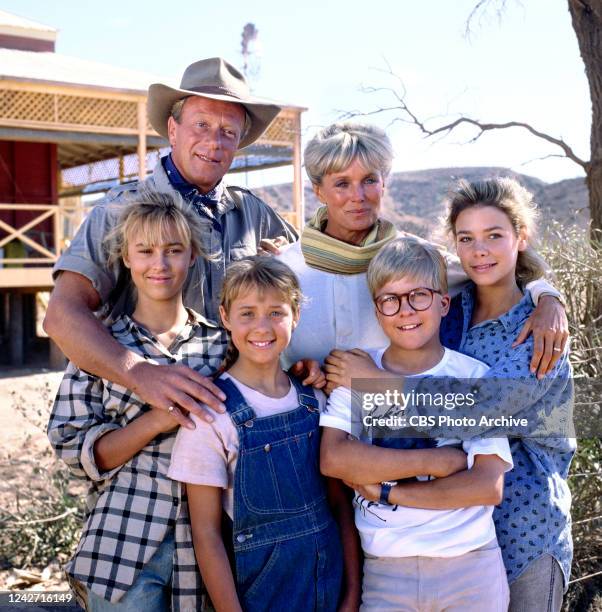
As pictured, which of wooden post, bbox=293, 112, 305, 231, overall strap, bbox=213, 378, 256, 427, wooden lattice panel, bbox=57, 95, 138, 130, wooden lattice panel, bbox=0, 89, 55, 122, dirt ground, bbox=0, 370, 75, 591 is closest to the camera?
overall strap, bbox=213, 378, 256, 427

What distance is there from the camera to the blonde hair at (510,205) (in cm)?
276

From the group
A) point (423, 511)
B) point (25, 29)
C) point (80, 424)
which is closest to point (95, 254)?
point (80, 424)

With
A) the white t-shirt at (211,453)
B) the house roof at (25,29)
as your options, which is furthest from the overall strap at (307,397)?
the house roof at (25,29)

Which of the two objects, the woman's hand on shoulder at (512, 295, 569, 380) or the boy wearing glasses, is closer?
the boy wearing glasses

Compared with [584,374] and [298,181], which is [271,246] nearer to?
[584,374]

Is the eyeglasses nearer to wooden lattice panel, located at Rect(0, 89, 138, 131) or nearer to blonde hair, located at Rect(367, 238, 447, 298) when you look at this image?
blonde hair, located at Rect(367, 238, 447, 298)

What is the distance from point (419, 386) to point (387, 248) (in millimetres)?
503

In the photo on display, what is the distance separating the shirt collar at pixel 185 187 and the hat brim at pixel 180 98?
0.24 m

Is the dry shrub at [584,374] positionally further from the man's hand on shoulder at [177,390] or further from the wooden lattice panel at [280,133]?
the wooden lattice panel at [280,133]

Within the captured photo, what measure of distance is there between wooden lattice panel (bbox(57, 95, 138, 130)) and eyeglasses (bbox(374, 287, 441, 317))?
465 inches

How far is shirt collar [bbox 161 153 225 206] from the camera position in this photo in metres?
3.29

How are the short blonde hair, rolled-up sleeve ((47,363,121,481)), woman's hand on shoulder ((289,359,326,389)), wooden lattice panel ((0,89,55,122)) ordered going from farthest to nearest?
wooden lattice panel ((0,89,55,122)), the short blonde hair, woman's hand on shoulder ((289,359,326,389)), rolled-up sleeve ((47,363,121,481))

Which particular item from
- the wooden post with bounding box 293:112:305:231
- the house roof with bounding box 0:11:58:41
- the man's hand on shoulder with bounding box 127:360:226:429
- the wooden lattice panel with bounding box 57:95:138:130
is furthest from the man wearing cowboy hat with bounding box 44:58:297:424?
the house roof with bounding box 0:11:58:41

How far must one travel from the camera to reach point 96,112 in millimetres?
13617
